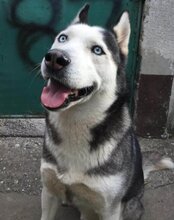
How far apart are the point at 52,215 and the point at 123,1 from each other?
86.2 inches

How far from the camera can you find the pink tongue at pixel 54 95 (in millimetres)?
2895

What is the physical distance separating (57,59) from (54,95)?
0.28m

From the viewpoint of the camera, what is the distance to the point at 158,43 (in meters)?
4.59

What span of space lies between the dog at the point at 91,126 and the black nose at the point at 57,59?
4 cm

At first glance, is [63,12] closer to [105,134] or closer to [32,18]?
[32,18]

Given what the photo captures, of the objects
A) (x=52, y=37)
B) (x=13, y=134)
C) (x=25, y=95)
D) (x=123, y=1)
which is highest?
(x=123, y=1)

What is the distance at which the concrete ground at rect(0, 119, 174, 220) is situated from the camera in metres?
4.05

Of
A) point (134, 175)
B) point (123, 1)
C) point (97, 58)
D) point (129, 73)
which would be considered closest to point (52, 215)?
point (134, 175)

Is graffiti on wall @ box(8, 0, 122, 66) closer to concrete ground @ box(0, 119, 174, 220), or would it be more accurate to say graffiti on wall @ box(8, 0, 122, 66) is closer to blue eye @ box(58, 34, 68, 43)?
concrete ground @ box(0, 119, 174, 220)

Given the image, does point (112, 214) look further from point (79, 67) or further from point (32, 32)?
point (32, 32)

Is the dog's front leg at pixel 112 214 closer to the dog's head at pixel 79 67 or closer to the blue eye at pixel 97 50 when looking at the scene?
the dog's head at pixel 79 67

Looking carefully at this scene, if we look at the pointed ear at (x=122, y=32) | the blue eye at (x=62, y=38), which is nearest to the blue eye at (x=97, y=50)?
the blue eye at (x=62, y=38)

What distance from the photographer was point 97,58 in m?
2.97

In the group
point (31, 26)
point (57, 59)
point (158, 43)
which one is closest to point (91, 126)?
point (57, 59)
